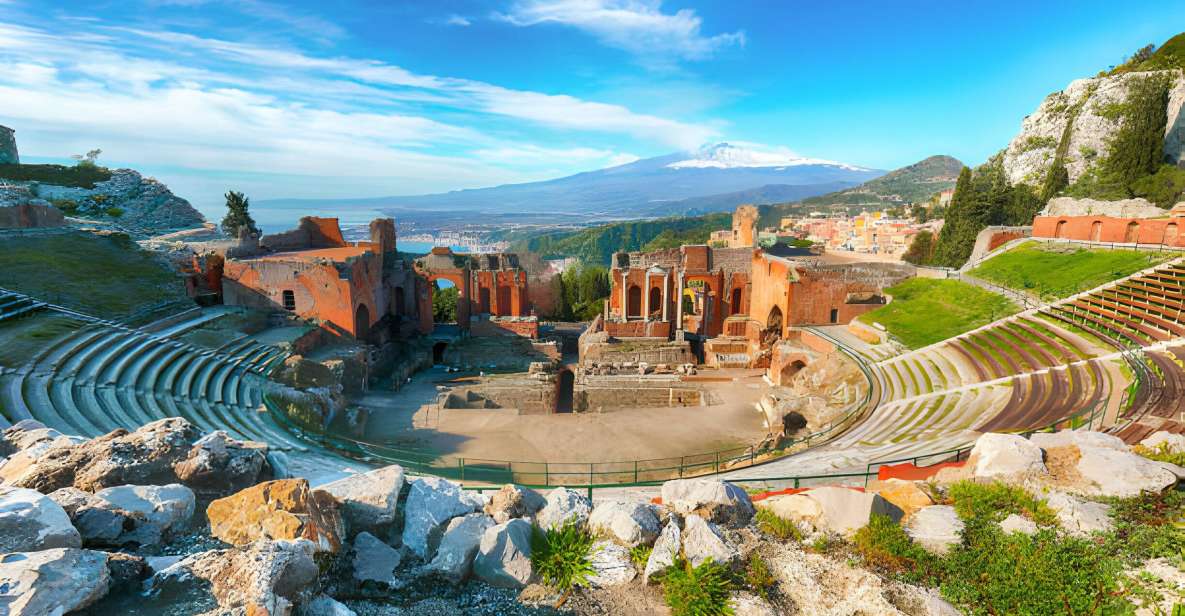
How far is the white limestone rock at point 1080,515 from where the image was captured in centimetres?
547

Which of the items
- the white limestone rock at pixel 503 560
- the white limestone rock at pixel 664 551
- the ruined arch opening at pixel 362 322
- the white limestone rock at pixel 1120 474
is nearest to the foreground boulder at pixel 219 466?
the white limestone rock at pixel 503 560

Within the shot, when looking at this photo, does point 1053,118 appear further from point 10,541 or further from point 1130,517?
point 10,541

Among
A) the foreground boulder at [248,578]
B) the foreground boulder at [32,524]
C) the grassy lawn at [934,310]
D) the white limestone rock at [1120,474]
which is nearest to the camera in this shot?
the foreground boulder at [248,578]

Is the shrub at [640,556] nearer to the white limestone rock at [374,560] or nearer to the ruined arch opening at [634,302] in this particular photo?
the white limestone rock at [374,560]

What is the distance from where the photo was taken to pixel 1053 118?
4862 cm

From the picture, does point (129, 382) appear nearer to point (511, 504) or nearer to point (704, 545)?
point (511, 504)

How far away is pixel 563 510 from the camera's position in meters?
6.16

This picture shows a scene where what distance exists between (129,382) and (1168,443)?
20901 mm

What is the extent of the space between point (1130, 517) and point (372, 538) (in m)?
8.08

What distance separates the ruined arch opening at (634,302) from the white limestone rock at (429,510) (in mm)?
26168

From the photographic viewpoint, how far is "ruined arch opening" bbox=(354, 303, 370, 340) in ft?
84.6

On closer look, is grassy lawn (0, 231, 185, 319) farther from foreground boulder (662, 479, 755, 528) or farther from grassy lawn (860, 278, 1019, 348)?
grassy lawn (860, 278, 1019, 348)

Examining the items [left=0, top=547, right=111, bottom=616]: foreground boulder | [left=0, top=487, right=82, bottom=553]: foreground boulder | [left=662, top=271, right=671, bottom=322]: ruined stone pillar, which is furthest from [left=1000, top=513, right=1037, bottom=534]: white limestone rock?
[left=662, top=271, right=671, bottom=322]: ruined stone pillar

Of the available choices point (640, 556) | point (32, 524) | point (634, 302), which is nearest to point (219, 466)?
point (32, 524)
